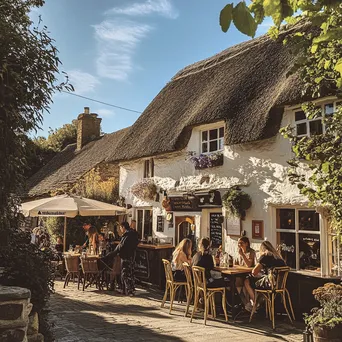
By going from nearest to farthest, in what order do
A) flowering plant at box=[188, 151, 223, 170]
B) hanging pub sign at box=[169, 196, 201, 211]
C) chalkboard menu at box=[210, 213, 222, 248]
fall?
chalkboard menu at box=[210, 213, 222, 248]
flowering plant at box=[188, 151, 223, 170]
hanging pub sign at box=[169, 196, 201, 211]

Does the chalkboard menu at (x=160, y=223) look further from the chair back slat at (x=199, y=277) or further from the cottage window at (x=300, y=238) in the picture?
the chair back slat at (x=199, y=277)

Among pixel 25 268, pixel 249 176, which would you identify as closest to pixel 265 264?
pixel 249 176

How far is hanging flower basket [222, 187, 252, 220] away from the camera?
9.27m

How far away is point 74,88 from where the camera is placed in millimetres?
4793

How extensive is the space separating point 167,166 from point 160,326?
6.25 metres

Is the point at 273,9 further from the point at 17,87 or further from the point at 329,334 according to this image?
the point at 329,334

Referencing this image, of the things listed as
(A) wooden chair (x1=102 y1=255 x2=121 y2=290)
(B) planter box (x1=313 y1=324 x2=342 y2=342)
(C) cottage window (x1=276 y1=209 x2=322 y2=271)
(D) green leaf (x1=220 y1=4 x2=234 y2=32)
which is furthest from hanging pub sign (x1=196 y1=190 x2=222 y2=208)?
(D) green leaf (x1=220 y1=4 x2=234 y2=32)

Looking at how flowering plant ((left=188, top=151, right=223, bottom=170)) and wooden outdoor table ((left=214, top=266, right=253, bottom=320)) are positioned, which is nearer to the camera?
wooden outdoor table ((left=214, top=266, right=253, bottom=320))

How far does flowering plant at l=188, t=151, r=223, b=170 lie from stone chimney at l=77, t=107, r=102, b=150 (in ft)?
43.9

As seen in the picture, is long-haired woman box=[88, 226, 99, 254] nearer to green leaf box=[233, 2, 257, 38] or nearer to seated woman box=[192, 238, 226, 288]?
seated woman box=[192, 238, 226, 288]

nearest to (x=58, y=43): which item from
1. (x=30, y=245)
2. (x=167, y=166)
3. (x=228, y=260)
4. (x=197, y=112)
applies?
(x=30, y=245)

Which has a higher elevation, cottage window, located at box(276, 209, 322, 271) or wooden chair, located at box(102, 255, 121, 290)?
cottage window, located at box(276, 209, 322, 271)

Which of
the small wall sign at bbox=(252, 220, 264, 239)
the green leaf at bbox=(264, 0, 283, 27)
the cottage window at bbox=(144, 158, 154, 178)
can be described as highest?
the cottage window at bbox=(144, 158, 154, 178)

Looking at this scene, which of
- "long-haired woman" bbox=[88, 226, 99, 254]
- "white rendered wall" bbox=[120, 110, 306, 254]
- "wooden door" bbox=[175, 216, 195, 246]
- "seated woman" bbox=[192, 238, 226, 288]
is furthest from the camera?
"wooden door" bbox=[175, 216, 195, 246]
